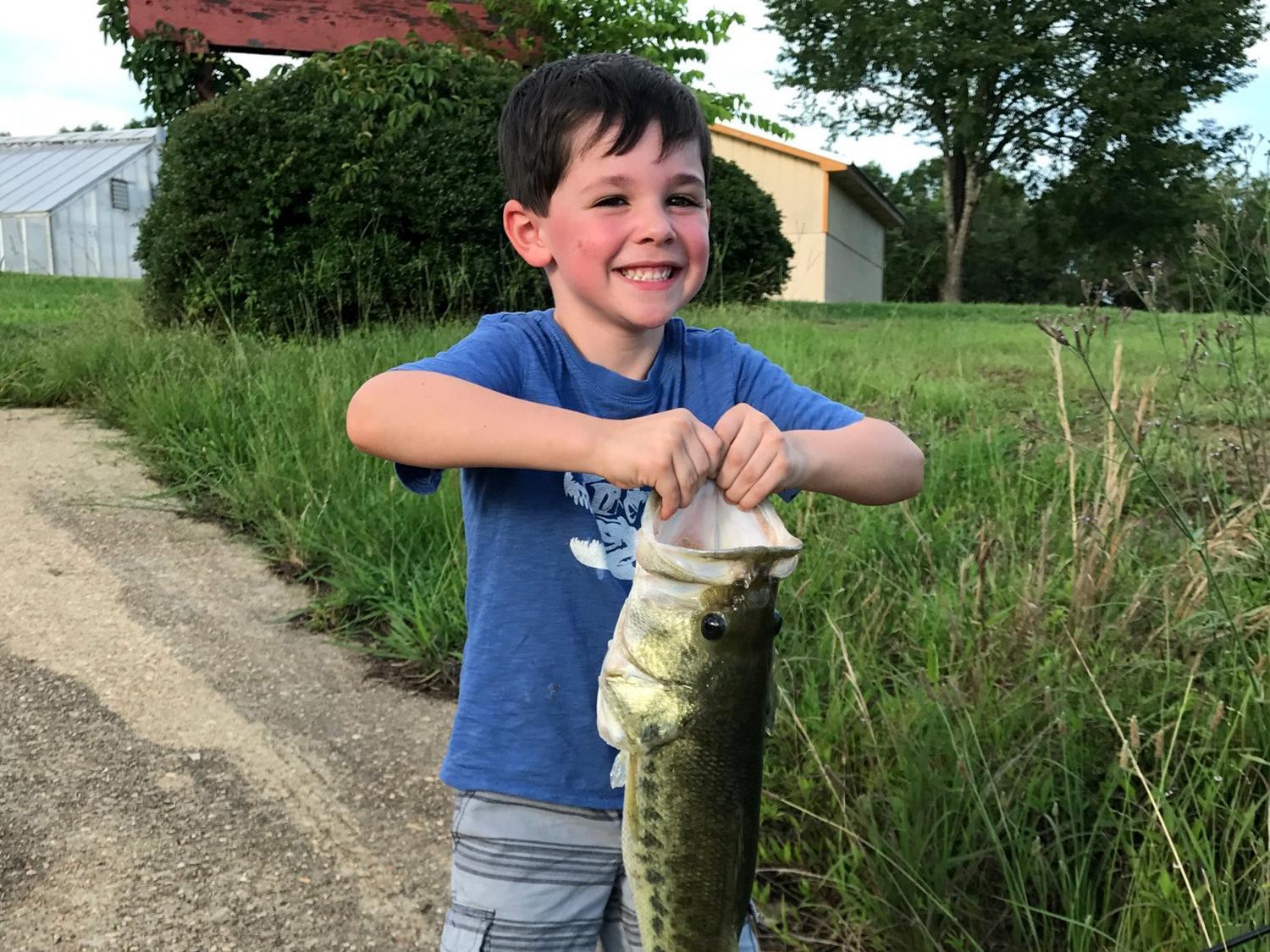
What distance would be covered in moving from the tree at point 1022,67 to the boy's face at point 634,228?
27553mm

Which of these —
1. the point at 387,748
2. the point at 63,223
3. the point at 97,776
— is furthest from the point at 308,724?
the point at 63,223

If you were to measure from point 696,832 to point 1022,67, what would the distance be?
99.5 ft

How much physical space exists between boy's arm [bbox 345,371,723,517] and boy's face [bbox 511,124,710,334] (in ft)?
1.02

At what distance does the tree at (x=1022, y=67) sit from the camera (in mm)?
27031

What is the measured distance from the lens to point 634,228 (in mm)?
1786

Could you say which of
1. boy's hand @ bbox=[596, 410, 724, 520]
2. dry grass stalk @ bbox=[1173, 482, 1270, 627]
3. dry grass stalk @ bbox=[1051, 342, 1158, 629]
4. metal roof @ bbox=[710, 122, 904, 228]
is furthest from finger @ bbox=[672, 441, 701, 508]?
metal roof @ bbox=[710, 122, 904, 228]

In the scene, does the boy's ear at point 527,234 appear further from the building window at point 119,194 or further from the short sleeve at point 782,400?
the building window at point 119,194

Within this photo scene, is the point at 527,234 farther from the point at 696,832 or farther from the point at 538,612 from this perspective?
the point at 696,832

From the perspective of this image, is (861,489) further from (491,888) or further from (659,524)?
(491,888)

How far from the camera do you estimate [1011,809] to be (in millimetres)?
2391

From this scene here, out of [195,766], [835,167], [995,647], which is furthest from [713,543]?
[835,167]

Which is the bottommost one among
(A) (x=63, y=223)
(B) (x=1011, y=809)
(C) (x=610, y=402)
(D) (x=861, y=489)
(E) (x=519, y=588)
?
(B) (x=1011, y=809)

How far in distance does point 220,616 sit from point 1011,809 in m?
3.07

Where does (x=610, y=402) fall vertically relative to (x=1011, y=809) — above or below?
above
